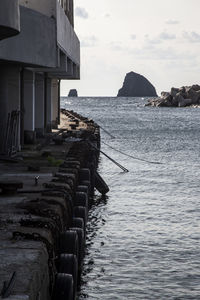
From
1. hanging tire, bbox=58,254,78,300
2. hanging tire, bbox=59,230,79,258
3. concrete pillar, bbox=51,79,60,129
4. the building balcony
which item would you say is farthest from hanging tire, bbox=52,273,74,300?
concrete pillar, bbox=51,79,60,129

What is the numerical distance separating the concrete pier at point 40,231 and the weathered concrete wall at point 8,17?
3988 millimetres

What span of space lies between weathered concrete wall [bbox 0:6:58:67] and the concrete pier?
409cm

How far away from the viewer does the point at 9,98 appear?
3456 cm

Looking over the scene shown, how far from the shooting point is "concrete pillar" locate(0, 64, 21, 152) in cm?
3197

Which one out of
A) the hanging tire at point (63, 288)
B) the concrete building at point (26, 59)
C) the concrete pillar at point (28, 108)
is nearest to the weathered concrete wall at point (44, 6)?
the concrete building at point (26, 59)

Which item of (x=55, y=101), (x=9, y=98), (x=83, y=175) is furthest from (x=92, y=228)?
(x=55, y=101)

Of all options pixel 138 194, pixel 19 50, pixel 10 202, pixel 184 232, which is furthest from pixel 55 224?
pixel 138 194

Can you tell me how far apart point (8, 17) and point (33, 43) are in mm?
12740

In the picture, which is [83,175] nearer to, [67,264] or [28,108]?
[28,108]

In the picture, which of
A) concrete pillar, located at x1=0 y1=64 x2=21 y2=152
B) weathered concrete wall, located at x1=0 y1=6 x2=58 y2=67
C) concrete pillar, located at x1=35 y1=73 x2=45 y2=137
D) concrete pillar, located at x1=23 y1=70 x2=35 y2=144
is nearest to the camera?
weathered concrete wall, located at x1=0 y1=6 x2=58 y2=67

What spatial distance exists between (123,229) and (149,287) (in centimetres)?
774

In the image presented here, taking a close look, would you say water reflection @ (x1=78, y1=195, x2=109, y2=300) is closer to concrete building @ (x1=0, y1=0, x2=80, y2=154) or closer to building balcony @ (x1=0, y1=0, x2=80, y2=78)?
concrete building @ (x1=0, y1=0, x2=80, y2=154)

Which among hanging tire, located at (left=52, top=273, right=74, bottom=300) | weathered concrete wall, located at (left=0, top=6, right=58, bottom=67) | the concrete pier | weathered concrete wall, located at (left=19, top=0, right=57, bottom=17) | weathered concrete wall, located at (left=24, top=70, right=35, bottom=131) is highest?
weathered concrete wall, located at (left=19, top=0, right=57, bottom=17)

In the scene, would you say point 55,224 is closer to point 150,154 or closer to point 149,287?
point 149,287
